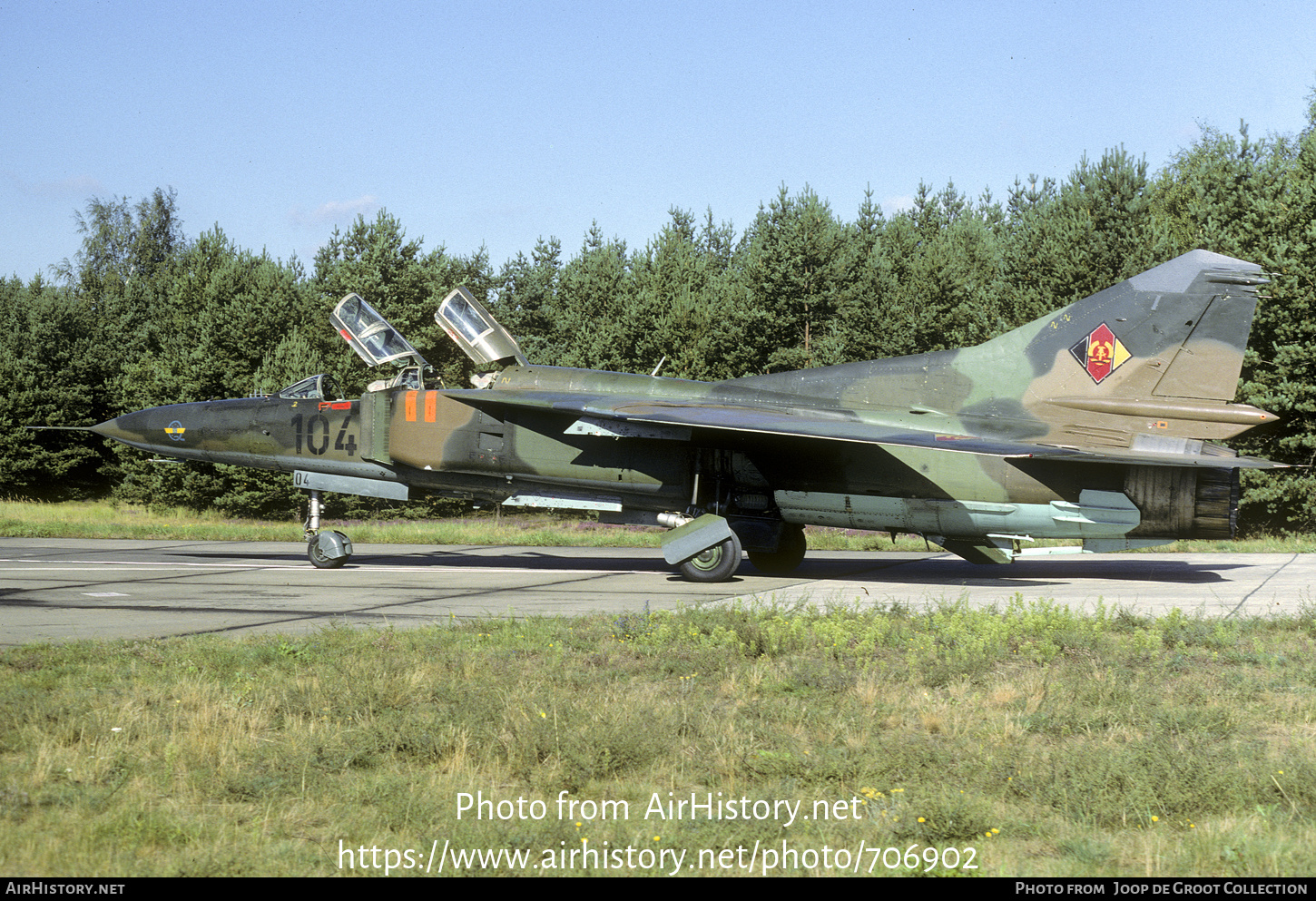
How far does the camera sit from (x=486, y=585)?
14430mm

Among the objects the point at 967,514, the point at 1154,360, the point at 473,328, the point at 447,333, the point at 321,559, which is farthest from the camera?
the point at 321,559

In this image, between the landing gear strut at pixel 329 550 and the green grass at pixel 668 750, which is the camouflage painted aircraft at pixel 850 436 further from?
the green grass at pixel 668 750

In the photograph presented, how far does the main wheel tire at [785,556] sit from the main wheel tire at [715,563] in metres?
1.60

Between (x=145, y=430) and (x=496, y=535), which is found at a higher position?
(x=145, y=430)

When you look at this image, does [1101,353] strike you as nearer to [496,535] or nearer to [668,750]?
[668,750]

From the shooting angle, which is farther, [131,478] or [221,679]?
[131,478]

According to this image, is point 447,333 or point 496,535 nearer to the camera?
point 447,333

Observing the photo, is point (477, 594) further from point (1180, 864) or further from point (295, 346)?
point (295, 346)

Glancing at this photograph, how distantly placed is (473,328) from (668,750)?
11.5 m

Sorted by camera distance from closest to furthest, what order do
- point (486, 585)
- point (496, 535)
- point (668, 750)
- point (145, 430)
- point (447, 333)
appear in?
point (668, 750), point (486, 585), point (447, 333), point (145, 430), point (496, 535)

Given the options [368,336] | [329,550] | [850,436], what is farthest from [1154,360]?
[329,550]

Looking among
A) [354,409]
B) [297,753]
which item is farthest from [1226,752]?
[354,409]
